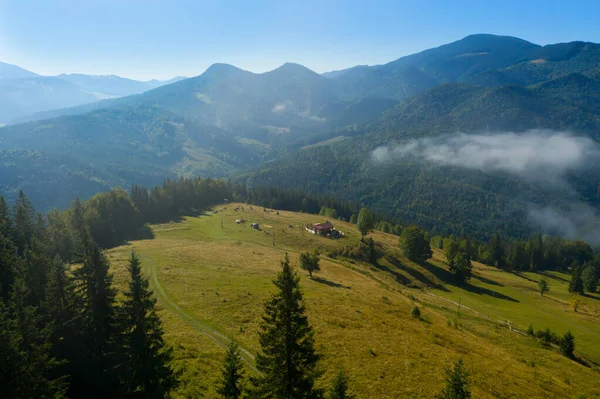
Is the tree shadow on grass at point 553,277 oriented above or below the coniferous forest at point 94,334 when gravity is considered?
below

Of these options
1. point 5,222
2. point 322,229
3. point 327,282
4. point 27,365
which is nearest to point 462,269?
point 322,229

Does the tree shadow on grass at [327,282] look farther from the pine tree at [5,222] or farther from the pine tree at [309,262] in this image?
the pine tree at [5,222]

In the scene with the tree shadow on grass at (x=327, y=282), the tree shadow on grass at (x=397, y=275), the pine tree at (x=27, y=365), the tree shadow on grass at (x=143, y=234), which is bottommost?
the tree shadow on grass at (x=143, y=234)

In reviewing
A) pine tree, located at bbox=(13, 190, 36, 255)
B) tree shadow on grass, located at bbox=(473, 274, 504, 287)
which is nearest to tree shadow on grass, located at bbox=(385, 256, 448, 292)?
tree shadow on grass, located at bbox=(473, 274, 504, 287)

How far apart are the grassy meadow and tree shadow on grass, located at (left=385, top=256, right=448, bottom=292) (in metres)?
0.42

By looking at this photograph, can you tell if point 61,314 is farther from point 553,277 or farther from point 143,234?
point 553,277

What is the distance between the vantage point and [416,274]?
344 feet

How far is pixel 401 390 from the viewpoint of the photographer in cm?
3117

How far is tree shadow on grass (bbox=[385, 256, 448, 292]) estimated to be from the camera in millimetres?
100844

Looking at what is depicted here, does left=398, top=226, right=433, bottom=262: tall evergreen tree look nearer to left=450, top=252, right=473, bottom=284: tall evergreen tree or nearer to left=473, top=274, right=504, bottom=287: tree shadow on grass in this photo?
left=450, top=252, right=473, bottom=284: tall evergreen tree

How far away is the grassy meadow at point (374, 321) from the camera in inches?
1372

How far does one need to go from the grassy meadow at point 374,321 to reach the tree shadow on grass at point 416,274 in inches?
16.7

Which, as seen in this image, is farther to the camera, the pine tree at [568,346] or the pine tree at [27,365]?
the pine tree at [568,346]

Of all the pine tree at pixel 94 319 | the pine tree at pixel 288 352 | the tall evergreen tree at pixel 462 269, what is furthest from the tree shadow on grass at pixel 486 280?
the pine tree at pixel 94 319
